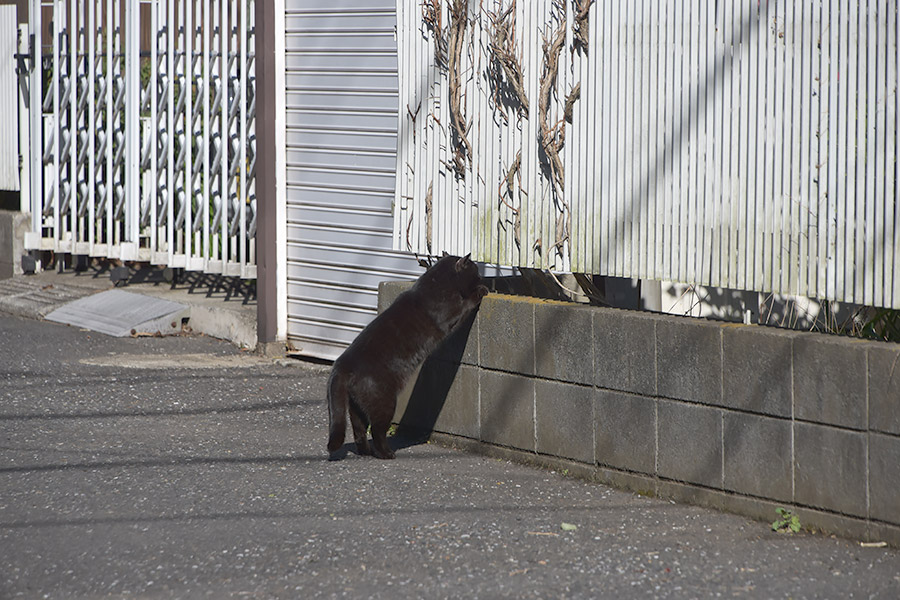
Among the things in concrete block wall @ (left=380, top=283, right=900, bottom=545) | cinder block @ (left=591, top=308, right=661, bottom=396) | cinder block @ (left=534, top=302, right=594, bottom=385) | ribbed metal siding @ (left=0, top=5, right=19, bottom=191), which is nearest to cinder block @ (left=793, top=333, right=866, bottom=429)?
concrete block wall @ (left=380, top=283, right=900, bottom=545)

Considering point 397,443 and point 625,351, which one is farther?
point 397,443

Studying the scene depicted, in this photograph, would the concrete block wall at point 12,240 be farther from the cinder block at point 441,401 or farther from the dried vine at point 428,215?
the dried vine at point 428,215

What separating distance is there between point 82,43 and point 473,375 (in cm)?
764

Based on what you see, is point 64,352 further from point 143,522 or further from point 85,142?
point 143,522

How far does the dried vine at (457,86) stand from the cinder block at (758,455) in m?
2.27

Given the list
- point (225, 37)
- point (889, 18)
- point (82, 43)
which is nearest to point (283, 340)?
point (225, 37)

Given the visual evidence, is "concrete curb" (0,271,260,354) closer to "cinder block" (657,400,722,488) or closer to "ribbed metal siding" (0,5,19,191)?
"ribbed metal siding" (0,5,19,191)

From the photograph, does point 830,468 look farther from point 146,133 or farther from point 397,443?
point 146,133

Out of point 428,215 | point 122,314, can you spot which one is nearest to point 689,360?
point 428,215

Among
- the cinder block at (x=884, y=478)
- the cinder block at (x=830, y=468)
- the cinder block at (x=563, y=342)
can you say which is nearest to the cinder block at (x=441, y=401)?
the cinder block at (x=563, y=342)

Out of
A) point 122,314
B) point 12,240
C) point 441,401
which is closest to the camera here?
point 441,401

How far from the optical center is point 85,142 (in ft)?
40.8

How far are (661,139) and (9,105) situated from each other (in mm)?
9855

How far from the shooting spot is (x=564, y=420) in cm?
614
